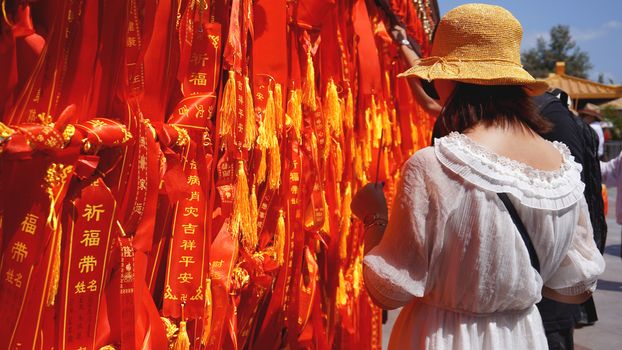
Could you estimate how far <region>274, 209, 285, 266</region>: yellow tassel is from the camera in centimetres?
171

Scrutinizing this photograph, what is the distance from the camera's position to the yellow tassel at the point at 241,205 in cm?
148

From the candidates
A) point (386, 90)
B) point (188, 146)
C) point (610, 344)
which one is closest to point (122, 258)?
point (188, 146)

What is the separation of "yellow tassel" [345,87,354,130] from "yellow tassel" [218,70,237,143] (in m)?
0.90

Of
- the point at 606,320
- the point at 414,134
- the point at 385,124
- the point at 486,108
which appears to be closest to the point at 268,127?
the point at 486,108

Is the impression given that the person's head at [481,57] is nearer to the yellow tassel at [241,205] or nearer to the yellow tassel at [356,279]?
the yellow tassel at [241,205]

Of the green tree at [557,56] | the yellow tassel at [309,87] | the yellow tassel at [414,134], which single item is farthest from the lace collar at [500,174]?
the green tree at [557,56]

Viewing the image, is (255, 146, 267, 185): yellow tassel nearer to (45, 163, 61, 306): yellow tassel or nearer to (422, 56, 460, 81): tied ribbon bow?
(422, 56, 460, 81): tied ribbon bow

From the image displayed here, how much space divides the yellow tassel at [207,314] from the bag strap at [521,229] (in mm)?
700

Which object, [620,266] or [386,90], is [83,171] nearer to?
[386,90]

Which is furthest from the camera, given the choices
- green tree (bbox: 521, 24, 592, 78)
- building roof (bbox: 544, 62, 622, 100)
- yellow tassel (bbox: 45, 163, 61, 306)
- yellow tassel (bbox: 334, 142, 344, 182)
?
green tree (bbox: 521, 24, 592, 78)

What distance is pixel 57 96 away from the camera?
1.01 m

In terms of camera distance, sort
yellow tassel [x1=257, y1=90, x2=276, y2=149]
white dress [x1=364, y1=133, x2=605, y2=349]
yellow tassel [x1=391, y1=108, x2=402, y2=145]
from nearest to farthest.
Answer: white dress [x1=364, y1=133, x2=605, y2=349] < yellow tassel [x1=257, y1=90, x2=276, y2=149] < yellow tassel [x1=391, y1=108, x2=402, y2=145]

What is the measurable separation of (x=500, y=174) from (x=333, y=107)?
940mm

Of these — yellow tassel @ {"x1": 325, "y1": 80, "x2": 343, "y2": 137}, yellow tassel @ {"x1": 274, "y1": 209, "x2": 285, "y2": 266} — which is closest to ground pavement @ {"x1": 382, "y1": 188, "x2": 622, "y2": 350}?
yellow tassel @ {"x1": 325, "y1": 80, "x2": 343, "y2": 137}
